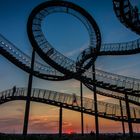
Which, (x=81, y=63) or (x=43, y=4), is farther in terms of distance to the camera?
(x=81, y=63)

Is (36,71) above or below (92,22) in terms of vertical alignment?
below

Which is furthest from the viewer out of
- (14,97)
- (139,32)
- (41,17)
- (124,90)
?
(14,97)

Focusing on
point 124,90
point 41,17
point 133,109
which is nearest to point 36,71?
point 41,17

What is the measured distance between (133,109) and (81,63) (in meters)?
7.81

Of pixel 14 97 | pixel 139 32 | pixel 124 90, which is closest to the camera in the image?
pixel 139 32

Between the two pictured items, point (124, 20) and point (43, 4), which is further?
point (43, 4)

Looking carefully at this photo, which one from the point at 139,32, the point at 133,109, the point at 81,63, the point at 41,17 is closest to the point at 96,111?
the point at 133,109

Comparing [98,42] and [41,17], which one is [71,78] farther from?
[41,17]

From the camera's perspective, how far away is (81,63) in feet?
89.6

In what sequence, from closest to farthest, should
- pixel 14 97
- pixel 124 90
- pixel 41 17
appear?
pixel 124 90, pixel 41 17, pixel 14 97

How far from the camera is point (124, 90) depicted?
70.3 ft

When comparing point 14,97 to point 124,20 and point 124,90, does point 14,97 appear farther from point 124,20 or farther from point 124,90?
point 124,20

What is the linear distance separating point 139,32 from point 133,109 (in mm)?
8088

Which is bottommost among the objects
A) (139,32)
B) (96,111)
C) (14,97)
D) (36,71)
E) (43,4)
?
(96,111)
